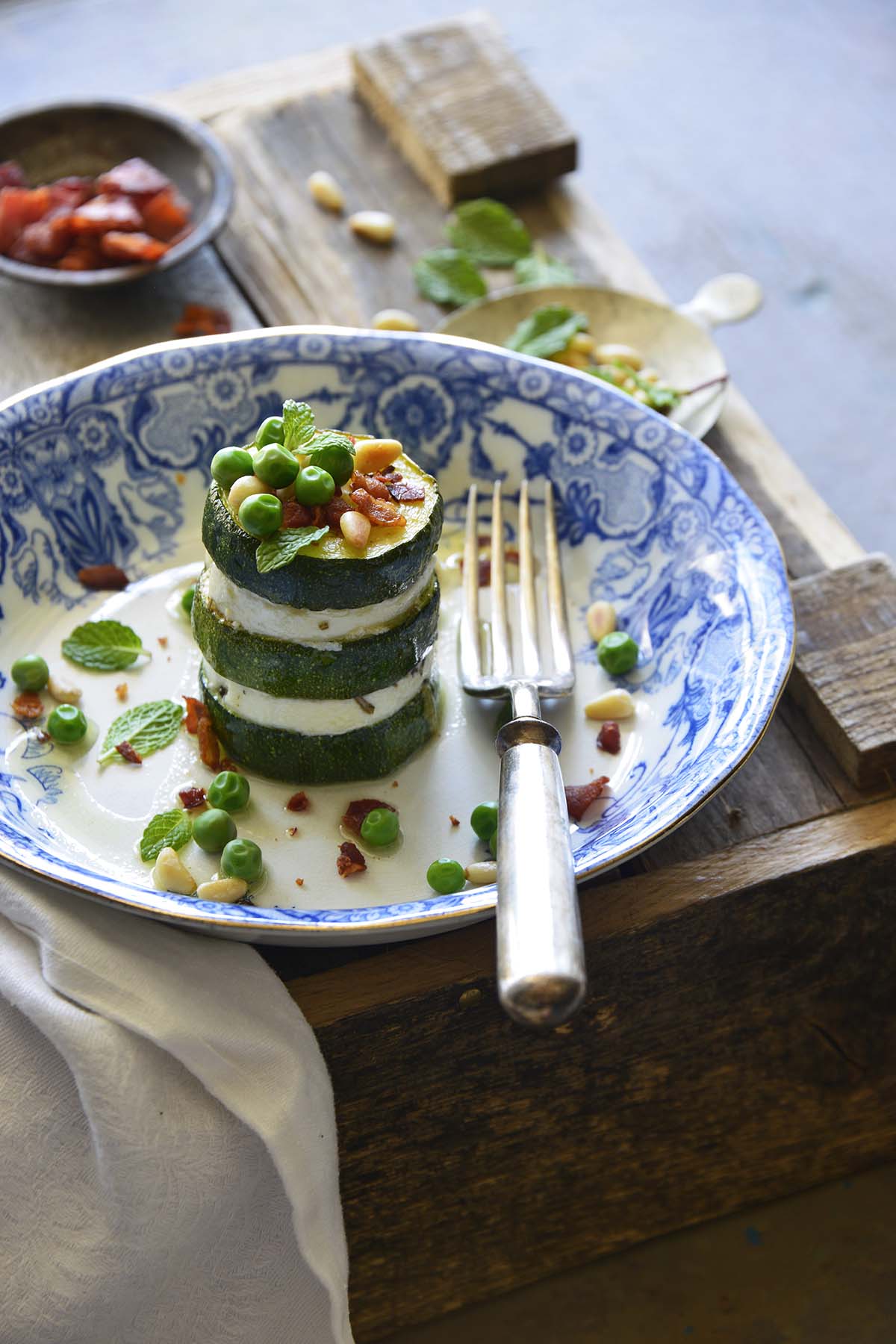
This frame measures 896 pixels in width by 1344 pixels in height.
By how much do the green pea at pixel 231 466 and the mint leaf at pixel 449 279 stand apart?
1.39m

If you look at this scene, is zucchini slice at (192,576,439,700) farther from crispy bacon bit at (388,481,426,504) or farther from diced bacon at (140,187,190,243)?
diced bacon at (140,187,190,243)

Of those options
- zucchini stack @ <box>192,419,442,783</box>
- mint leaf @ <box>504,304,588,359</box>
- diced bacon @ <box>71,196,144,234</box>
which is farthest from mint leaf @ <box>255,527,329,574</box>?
diced bacon @ <box>71,196,144,234</box>

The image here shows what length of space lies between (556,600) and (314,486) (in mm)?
661

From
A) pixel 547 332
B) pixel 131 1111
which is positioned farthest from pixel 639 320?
pixel 131 1111

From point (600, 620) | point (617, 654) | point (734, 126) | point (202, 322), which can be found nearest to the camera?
point (617, 654)

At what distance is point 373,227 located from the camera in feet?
10.9

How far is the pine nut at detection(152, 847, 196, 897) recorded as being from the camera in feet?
6.37

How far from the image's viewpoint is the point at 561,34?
254 inches

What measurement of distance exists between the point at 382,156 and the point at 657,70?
3.31 meters

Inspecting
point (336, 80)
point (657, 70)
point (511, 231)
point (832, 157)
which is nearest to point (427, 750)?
point (511, 231)

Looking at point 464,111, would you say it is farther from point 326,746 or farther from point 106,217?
point 326,746

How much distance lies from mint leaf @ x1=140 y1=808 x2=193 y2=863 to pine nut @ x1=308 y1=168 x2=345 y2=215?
1970mm

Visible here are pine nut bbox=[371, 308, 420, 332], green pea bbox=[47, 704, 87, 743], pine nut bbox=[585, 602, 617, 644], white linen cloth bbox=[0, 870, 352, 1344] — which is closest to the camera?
white linen cloth bbox=[0, 870, 352, 1344]

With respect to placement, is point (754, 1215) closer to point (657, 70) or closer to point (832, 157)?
point (832, 157)
